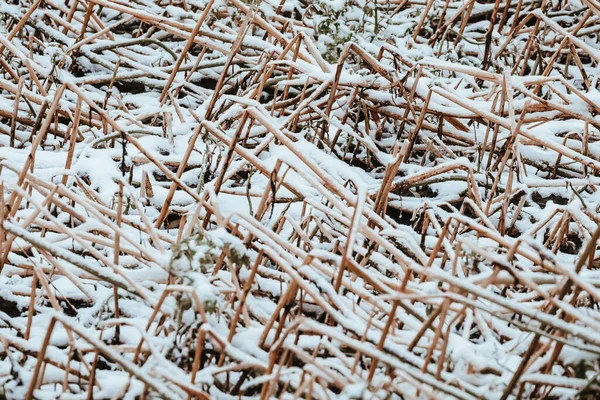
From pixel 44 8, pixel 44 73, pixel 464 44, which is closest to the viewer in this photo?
pixel 44 73

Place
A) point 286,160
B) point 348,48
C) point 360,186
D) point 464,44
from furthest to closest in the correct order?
point 464,44
point 348,48
point 286,160
point 360,186

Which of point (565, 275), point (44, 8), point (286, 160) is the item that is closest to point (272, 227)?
point (286, 160)

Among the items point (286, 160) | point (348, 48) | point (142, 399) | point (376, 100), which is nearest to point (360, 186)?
point (286, 160)

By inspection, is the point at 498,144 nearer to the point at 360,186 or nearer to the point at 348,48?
the point at 348,48

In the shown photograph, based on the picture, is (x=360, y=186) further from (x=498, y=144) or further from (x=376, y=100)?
(x=498, y=144)

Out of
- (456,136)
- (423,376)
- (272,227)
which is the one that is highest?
(456,136)

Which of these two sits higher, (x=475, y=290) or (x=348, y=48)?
(x=348, y=48)

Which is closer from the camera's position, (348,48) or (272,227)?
(272,227)
